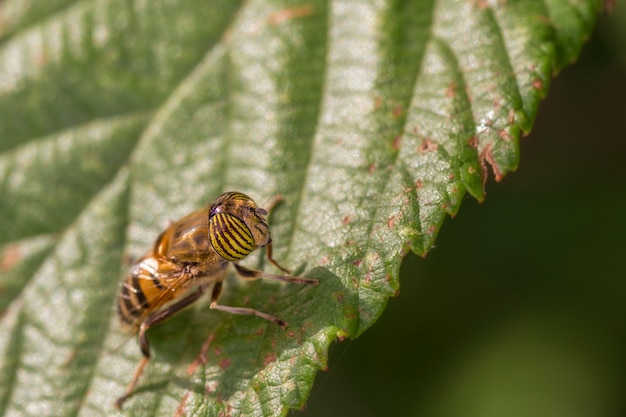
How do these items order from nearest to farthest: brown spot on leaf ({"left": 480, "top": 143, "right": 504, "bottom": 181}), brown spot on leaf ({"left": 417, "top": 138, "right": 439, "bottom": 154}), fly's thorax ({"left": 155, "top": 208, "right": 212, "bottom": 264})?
brown spot on leaf ({"left": 480, "top": 143, "right": 504, "bottom": 181}), brown spot on leaf ({"left": 417, "top": 138, "right": 439, "bottom": 154}), fly's thorax ({"left": 155, "top": 208, "right": 212, "bottom": 264})

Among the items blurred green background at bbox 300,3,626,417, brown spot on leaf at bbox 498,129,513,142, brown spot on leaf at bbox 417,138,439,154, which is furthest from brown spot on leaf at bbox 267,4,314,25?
blurred green background at bbox 300,3,626,417

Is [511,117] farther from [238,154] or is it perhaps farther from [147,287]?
[147,287]

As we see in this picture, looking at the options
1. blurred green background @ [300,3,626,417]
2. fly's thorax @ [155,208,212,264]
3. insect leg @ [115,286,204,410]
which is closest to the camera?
insect leg @ [115,286,204,410]

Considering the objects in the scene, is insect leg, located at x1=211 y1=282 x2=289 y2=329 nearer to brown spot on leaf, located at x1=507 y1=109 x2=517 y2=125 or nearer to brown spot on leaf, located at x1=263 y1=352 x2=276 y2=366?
brown spot on leaf, located at x1=263 y1=352 x2=276 y2=366

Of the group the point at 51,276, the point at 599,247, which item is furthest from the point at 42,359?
Result: the point at 599,247

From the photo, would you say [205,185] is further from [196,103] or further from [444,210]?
[444,210]

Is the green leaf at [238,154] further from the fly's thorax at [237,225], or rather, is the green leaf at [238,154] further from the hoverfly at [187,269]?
the fly's thorax at [237,225]

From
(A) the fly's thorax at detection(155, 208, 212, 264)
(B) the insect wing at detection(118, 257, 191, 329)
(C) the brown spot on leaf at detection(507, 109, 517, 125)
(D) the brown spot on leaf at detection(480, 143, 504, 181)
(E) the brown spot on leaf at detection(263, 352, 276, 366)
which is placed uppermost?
(C) the brown spot on leaf at detection(507, 109, 517, 125)

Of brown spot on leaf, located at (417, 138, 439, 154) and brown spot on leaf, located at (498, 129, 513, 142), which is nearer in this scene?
brown spot on leaf, located at (498, 129, 513, 142)
